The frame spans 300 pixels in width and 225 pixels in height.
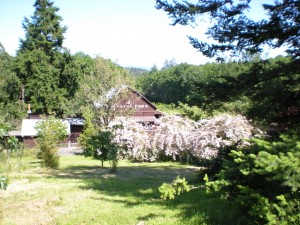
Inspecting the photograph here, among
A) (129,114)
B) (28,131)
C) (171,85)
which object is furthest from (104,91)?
(171,85)

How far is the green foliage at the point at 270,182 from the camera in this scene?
371cm

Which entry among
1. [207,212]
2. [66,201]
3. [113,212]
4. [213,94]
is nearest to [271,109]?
[213,94]

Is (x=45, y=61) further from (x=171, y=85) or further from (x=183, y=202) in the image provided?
(x=171, y=85)

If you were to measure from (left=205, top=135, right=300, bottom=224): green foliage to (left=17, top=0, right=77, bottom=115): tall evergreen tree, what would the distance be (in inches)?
1404

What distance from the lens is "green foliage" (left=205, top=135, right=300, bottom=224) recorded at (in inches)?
146

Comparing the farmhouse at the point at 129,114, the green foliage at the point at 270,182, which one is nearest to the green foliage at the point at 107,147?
the farmhouse at the point at 129,114

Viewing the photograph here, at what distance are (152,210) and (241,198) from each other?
2.84 m

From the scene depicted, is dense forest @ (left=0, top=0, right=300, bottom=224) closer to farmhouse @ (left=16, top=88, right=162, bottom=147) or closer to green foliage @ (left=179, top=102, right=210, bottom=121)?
green foliage @ (left=179, top=102, right=210, bottom=121)

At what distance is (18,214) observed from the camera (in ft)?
22.5

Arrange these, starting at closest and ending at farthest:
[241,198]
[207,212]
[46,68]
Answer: [241,198]
[207,212]
[46,68]

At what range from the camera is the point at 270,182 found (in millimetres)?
4414

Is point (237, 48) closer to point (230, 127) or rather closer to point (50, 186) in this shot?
point (50, 186)

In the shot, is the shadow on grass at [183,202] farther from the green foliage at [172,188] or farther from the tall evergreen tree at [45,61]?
the tall evergreen tree at [45,61]

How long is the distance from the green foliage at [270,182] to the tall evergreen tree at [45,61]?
3567 centimetres
